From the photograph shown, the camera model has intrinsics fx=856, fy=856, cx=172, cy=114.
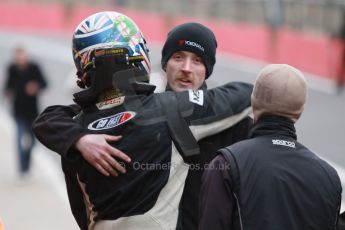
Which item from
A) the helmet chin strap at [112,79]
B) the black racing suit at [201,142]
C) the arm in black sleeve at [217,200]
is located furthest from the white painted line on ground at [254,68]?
the arm in black sleeve at [217,200]

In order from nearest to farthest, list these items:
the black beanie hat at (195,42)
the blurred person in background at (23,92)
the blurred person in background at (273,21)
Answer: the black beanie hat at (195,42) → the blurred person in background at (23,92) → the blurred person in background at (273,21)

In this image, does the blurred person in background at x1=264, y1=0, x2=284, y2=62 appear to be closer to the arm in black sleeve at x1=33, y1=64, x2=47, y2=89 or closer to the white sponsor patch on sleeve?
the arm in black sleeve at x1=33, y1=64, x2=47, y2=89

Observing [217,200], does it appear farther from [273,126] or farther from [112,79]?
[112,79]

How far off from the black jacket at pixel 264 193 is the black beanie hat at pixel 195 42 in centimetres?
76

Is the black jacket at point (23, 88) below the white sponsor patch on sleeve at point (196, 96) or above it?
below

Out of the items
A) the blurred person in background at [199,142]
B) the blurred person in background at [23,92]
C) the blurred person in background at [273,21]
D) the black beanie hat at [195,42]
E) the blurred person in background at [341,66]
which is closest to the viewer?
the blurred person in background at [199,142]

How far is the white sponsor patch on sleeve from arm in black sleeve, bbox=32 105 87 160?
50cm

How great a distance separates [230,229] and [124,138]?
616 millimetres

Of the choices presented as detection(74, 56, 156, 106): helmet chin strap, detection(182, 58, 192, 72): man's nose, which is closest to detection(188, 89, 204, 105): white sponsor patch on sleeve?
detection(74, 56, 156, 106): helmet chin strap

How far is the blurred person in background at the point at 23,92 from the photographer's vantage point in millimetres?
13188

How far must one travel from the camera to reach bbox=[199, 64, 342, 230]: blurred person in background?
11.5 feet

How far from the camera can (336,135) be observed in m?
15.8

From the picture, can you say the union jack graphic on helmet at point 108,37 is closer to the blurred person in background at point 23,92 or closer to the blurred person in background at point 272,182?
the blurred person in background at point 272,182

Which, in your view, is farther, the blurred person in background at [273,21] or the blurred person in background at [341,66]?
the blurred person in background at [273,21]
